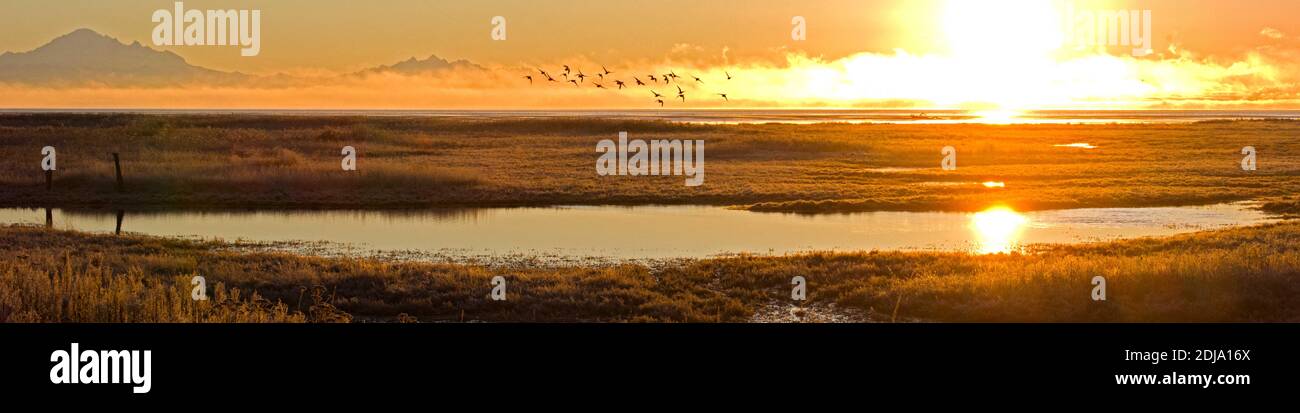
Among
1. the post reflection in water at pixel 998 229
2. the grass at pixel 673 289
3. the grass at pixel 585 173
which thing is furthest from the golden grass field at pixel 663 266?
the post reflection in water at pixel 998 229

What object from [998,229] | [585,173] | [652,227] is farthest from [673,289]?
[585,173]

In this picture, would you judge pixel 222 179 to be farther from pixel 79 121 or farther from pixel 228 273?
pixel 79 121

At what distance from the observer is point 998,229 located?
32.2 meters

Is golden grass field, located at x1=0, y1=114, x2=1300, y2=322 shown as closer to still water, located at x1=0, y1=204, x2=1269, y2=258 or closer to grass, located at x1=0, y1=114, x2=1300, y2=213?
grass, located at x1=0, y1=114, x2=1300, y2=213

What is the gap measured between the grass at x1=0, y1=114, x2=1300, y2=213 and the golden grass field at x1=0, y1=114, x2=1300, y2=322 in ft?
0.63

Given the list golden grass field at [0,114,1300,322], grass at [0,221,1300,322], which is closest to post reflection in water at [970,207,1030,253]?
golden grass field at [0,114,1300,322]

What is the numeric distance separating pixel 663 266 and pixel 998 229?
12916 mm

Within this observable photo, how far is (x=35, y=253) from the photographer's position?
77.2 ft

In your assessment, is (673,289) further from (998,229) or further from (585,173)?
(585,173)

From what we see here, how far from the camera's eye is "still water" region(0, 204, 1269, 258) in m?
28.4

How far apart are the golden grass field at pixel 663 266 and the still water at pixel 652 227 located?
99.1 inches

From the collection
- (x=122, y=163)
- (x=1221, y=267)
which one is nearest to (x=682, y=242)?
(x=1221, y=267)

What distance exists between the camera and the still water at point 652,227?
93.2 ft
